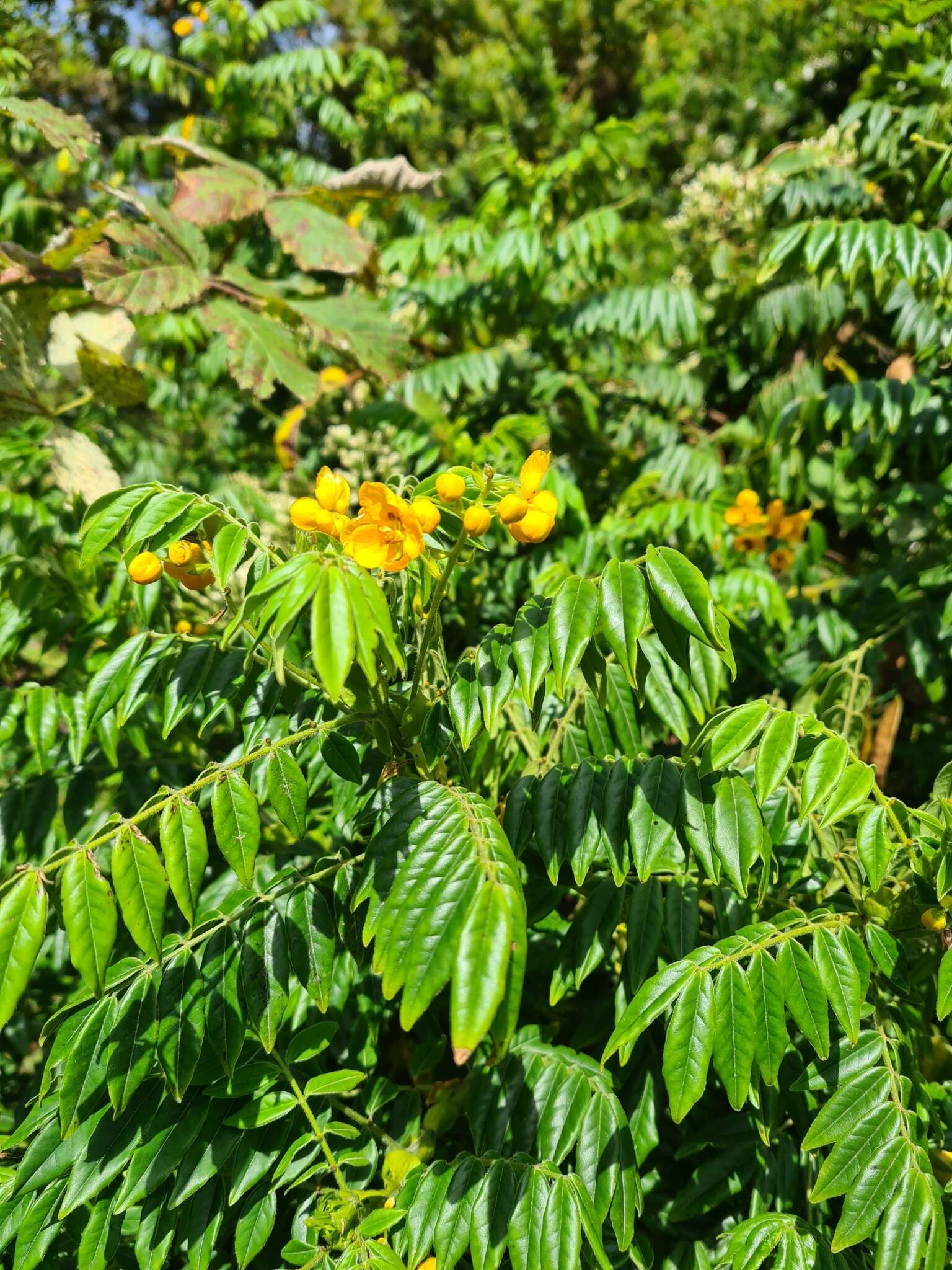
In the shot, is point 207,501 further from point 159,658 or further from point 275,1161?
point 275,1161

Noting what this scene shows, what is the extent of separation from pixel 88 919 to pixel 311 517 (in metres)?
0.57

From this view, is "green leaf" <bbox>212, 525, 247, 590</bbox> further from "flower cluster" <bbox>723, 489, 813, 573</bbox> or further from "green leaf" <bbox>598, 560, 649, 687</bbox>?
"flower cluster" <bbox>723, 489, 813, 573</bbox>

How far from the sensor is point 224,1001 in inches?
45.8

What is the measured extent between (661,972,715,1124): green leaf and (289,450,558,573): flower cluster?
631 mm

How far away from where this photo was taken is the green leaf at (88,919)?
99cm

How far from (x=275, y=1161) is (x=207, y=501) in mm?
1024

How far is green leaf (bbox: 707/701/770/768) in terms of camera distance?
1.12m

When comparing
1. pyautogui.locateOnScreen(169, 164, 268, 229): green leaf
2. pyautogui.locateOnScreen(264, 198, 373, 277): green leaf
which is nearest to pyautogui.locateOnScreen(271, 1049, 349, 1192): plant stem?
pyautogui.locateOnScreen(264, 198, 373, 277): green leaf

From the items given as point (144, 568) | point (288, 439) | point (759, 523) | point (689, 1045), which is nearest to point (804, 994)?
point (689, 1045)

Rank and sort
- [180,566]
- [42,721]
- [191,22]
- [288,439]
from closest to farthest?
[180,566], [42,721], [288,439], [191,22]

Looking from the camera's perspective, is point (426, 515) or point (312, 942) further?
point (312, 942)

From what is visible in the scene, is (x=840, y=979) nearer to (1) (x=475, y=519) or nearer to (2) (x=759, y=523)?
(1) (x=475, y=519)

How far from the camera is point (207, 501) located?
126 cm

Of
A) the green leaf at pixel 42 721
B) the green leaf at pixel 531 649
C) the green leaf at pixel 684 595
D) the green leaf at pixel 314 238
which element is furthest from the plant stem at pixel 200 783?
the green leaf at pixel 314 238
